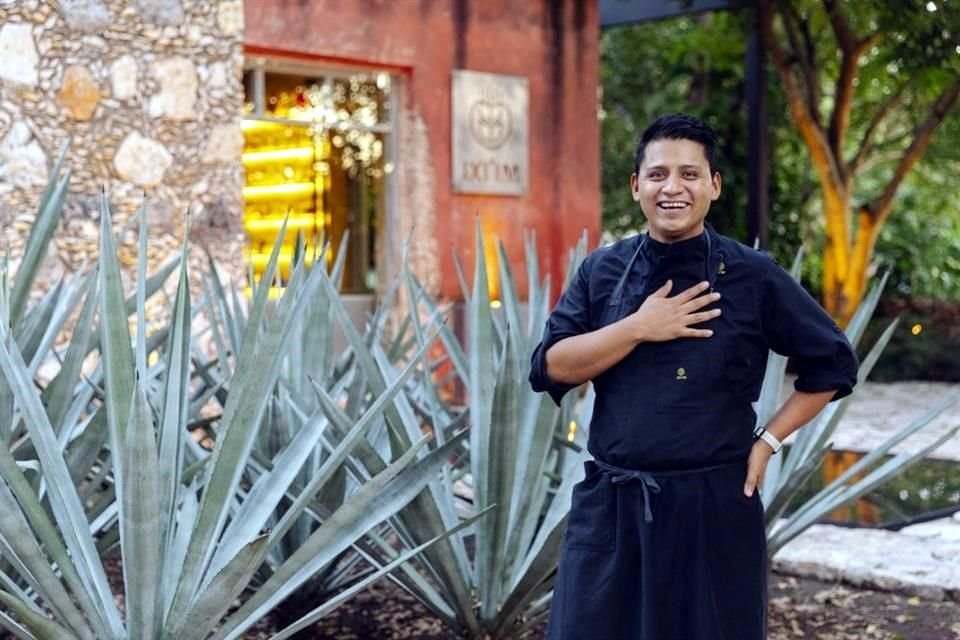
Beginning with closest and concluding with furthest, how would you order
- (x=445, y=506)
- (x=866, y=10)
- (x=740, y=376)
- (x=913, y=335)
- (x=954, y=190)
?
(x=740, y=376) < (x=445, y=506) < (x=866, y=10) < (x=913, y=335) < (x=954, y=190)

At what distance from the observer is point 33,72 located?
20.2 ft

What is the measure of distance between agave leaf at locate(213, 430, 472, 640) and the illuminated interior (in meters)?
5.23

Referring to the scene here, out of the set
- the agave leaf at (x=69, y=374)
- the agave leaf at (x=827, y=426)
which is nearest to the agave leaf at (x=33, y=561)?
the agave leaf at (x=69, y=374)

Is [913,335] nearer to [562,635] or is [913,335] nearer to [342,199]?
[342,199]

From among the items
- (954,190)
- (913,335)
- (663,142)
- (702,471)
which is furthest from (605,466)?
(954,190)

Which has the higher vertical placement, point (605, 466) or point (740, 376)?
point (740, 376)

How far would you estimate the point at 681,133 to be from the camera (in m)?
2.18

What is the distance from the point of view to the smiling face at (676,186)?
216 cm

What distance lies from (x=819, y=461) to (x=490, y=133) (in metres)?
5.38

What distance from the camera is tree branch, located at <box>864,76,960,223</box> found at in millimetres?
10320

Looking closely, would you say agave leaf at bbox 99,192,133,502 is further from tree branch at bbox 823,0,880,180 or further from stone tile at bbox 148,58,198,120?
tree branch at bbox 823,0,880,180

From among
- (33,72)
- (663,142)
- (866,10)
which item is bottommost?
(663,142)

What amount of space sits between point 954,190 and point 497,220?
1013 centimetres

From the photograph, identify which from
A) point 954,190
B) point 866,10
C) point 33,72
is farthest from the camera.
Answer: point 954,190
